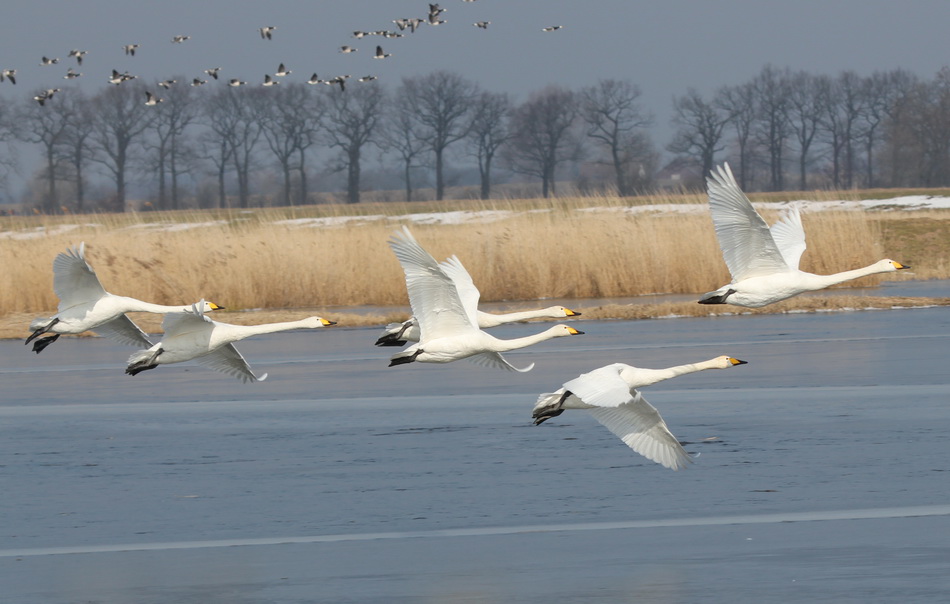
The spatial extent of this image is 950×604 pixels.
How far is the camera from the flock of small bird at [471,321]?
31.4 feet

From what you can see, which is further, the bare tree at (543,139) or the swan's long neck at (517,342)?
the bare tree at (543,139)

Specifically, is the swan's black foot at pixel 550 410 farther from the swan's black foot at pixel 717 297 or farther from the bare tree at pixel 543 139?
the bare tree at pixel 543 139

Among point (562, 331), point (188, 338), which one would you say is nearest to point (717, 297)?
point (562, 331)

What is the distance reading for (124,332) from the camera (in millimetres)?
13438

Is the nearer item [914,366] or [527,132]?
[914,366]

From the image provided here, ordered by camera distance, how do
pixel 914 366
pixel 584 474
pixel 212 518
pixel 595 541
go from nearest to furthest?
pixel 595 541, pixel 212 518, pixel 584 474, pixel 914 366

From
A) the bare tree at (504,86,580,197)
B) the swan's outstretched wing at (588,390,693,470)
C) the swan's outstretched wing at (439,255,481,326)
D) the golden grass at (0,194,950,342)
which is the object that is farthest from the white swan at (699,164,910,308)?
the bare tree at (504,86,580,197)

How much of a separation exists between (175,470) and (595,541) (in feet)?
12.2

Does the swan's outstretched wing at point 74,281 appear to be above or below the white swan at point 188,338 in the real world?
above

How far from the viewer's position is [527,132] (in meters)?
98.1

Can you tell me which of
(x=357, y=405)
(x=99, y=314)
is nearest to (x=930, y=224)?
(x=357, y=405)

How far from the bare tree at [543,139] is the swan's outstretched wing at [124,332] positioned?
81.5 meters

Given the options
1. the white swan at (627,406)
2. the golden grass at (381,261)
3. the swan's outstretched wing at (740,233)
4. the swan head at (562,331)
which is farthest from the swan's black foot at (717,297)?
the golden grass at (381,261)

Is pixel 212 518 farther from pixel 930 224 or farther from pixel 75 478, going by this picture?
pixel 930 224
